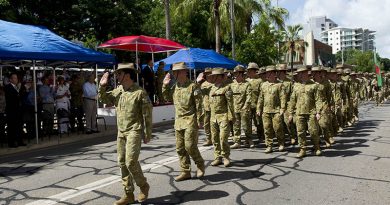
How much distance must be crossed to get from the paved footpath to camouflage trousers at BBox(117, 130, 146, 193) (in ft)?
1.38

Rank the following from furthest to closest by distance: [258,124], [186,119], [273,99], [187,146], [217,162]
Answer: [258,124] → [273,99] → [217,162] → [186,119] → [187,146]

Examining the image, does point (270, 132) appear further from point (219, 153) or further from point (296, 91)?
point (219, 153)

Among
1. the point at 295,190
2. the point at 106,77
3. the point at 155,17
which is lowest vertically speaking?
the point at 295,190

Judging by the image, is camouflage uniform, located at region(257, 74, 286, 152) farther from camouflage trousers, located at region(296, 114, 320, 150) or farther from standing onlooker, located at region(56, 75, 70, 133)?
standing onlooker, located at region(56, 75, 70, 133)

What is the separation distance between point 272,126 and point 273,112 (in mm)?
311

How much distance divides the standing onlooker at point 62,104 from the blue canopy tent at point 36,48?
1.26 metres

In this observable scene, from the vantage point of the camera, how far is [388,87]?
25781mm

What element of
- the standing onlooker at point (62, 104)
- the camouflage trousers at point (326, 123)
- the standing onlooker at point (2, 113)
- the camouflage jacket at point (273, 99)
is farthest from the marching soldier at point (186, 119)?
the standing onlooker at point (62, 104)

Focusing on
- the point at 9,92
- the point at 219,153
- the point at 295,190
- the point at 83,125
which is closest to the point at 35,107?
the point at 9,92

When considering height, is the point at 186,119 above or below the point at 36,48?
below

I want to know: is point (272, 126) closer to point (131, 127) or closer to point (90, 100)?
point (131, 127)

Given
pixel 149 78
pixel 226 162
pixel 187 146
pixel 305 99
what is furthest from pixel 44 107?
pixel 305 99

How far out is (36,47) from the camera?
10.6m

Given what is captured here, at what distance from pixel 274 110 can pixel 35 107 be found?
5931 mm
